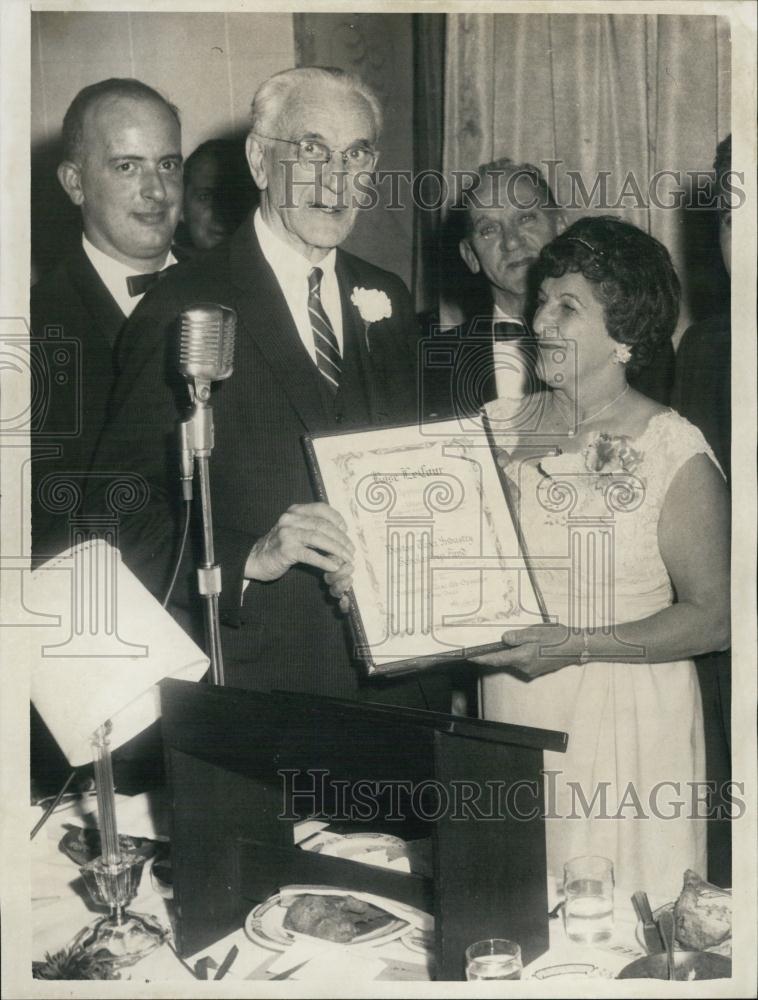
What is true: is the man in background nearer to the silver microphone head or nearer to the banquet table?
the silver microphone head

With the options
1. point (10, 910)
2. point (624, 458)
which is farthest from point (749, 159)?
point (10, 910)

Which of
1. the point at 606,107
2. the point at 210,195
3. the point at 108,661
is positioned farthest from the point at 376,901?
the point at 606,107

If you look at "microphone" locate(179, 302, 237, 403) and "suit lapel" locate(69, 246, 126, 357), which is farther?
"suit lapel" locate(69, 246, 126, 357)

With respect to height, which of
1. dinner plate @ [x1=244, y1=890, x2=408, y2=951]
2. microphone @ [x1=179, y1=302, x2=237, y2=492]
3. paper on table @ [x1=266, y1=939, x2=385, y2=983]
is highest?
microphone @ [x1=179, y1=302, x2=237, y2=492]

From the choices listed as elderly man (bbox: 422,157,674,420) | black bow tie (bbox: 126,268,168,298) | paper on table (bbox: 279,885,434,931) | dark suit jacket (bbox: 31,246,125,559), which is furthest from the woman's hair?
paper on table (bbox: 279,885,434,931)

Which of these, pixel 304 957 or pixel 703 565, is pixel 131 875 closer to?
pixel 304 957

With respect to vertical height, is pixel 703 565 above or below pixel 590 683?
above

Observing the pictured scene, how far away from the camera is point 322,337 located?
2.28 m

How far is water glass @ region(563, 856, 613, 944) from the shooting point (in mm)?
1580

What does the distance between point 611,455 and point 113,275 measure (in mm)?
1368

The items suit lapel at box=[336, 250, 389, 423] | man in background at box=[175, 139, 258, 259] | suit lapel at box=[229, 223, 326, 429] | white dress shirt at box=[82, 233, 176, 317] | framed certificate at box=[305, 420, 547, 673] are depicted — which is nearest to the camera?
framed certificate at box=[305, 420, 547, 673]

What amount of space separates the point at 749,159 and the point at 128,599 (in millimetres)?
1564

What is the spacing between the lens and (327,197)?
88.8 inches

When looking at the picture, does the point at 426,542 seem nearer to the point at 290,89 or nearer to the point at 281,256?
the point at 281,256
